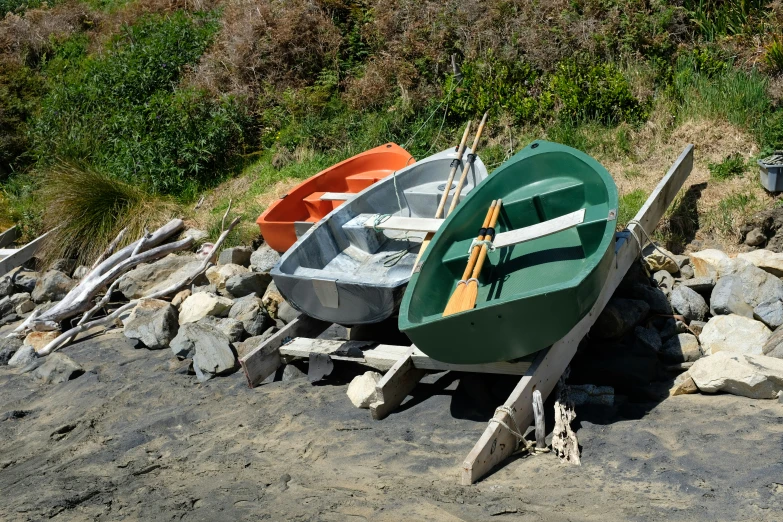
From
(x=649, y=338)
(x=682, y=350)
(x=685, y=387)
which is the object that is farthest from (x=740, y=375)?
(x=649, y=338)

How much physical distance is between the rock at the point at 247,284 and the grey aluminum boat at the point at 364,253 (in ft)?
3.71

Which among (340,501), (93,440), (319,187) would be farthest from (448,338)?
(319,187)

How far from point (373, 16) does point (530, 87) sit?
3.32 metres

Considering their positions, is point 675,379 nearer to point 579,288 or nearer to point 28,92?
point 579,288

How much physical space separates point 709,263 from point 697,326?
0.85 m

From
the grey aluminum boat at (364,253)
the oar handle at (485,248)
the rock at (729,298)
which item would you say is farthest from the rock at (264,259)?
the rock at (729,298)

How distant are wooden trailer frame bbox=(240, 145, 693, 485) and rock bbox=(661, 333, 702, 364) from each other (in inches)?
23.0

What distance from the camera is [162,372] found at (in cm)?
692

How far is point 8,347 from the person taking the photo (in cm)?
809

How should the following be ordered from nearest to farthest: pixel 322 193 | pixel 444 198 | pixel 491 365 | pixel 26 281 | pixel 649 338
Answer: pixel 491 365
pixel 649 338
pixel 444 198
pixel 322 193
pixel 26 281

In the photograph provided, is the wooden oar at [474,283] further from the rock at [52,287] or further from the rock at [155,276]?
the rock at [52,287]

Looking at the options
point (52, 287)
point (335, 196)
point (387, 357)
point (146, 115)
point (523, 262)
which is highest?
point (146, 115)

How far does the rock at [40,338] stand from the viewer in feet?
26.9

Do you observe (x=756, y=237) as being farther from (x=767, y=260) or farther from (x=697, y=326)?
(x=697, y=326)
